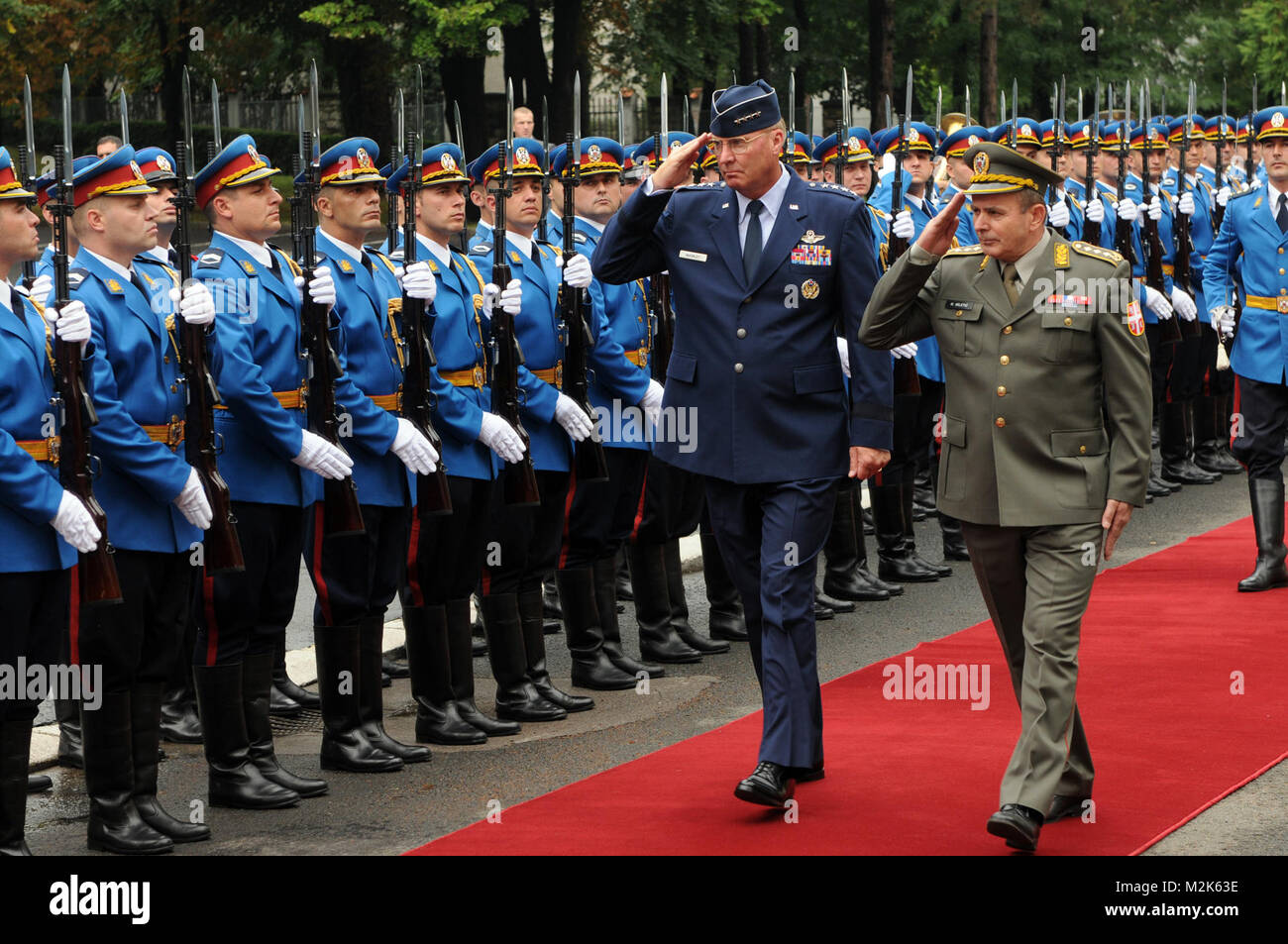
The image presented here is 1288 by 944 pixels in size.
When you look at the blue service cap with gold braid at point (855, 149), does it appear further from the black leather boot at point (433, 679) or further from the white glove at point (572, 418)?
the black leather boot at point (433, 679)

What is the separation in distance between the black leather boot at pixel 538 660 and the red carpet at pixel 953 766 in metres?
0.70

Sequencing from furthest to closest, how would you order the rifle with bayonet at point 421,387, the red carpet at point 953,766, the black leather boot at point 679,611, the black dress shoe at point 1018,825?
the black leather boot at point 679,611, the rifle with bayonet at point 421,387, the red carpet at point 953,766, the black dress shoe at point 1018,825

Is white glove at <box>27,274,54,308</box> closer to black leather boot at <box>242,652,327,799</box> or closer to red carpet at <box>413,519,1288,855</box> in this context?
black leather boot at <box>242,652,327,799</box>

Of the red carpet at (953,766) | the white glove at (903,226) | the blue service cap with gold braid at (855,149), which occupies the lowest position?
the red carpet at (953,766)

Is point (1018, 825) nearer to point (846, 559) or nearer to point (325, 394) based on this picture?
point (325, 394)

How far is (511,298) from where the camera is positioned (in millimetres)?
7547

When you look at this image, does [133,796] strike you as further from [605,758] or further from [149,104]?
[149,104]

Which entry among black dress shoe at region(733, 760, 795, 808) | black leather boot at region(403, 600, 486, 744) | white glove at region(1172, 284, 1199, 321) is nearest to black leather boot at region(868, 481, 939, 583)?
white glove at region(1172, 284, 1199, 321)

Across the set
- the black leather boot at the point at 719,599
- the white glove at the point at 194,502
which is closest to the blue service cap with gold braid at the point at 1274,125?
the black leather boot at the point at 719,599

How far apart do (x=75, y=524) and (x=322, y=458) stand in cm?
111

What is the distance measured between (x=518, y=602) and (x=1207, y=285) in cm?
443

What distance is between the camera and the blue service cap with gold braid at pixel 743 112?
6211 mm

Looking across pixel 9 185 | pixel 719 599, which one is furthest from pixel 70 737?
pixel 719 599

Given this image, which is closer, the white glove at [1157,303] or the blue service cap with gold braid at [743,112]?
the blue service cap with gold braid at [743,112]
